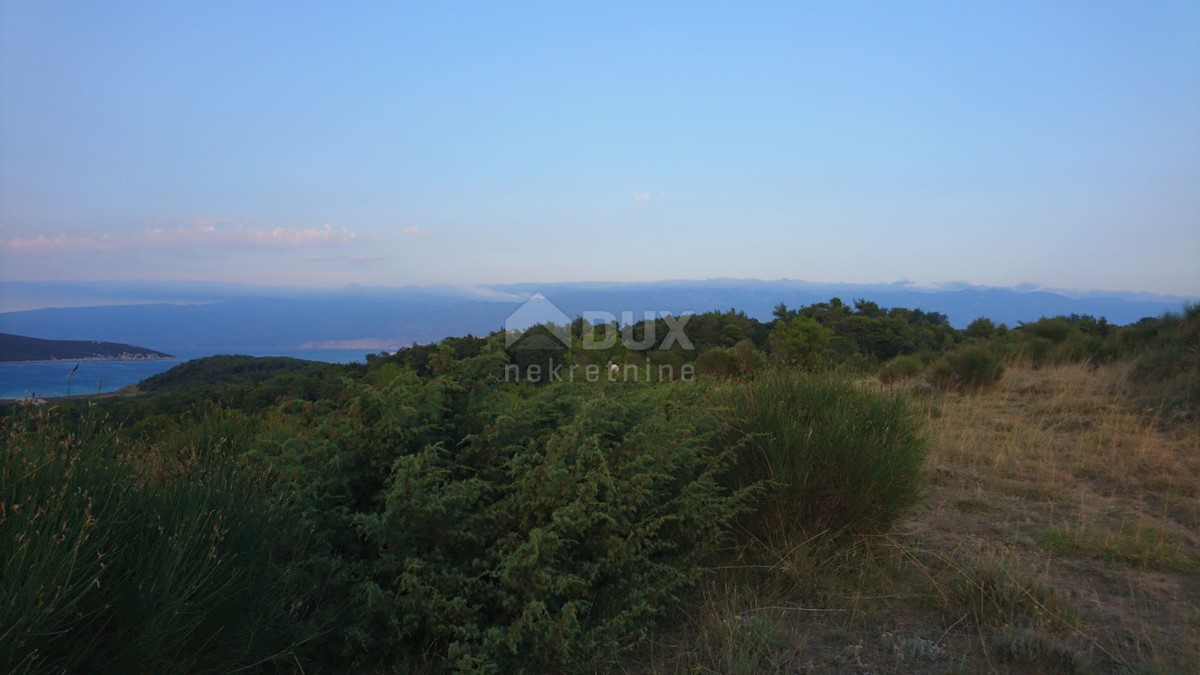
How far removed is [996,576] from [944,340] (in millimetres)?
20441

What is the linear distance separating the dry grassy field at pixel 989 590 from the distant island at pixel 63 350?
774 cm

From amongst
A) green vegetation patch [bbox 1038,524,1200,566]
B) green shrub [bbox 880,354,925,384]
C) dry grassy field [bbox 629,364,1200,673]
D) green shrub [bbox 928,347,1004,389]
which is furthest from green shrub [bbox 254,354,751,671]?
green shrub [bbox 880,354,925,384]

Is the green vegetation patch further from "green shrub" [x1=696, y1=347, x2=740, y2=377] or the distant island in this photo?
the distant island

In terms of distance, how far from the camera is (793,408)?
4.99 m

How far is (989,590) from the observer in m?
3.93

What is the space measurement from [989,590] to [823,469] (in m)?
→ 1.11

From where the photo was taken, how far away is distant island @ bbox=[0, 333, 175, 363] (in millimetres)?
8680

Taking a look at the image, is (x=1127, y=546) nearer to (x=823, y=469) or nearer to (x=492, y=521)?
(x=823, y=469)

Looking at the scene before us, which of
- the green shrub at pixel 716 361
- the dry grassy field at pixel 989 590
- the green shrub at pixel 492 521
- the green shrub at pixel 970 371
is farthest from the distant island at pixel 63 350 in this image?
the green shrub at pixel 970 371

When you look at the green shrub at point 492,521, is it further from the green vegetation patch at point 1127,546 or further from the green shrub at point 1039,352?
the green shrub at point 1039,352

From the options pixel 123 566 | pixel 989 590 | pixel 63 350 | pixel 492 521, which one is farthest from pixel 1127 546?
pixel 63 350

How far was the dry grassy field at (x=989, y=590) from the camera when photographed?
3410 millimetres

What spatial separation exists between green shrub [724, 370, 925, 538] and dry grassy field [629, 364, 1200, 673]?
188 mm

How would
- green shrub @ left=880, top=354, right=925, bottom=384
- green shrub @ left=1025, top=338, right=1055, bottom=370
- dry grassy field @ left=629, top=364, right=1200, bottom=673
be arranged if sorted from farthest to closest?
green shrub @ left=1025, top=338, right=1055, bottom=370
green shrub @ left=880, top=354, right=925, bottom=384
dry grassy field @ left=629, top=364, right=1200, bottom=673
